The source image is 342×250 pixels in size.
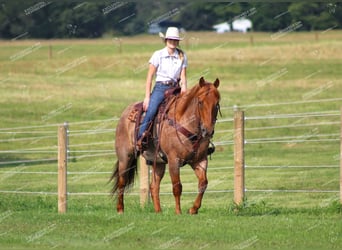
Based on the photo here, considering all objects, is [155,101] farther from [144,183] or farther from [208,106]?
[144,183]

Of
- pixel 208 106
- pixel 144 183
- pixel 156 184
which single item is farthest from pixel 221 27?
pixel 208 106

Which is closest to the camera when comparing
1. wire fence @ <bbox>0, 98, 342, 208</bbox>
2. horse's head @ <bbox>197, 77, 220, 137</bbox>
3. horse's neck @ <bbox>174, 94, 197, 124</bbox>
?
horse's head @ <bbox>197, 77, 220, 137</bbox>

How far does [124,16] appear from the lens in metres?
60.3

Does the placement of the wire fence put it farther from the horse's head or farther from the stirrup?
the horse's head

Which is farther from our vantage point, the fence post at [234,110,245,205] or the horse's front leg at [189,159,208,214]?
the fence post at [234,110,245,205]

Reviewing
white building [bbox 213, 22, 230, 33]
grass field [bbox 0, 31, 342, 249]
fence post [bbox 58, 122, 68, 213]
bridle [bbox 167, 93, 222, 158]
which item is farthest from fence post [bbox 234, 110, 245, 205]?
white building [bbox 213, 22, 230, 33]

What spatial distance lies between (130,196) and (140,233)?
970cm


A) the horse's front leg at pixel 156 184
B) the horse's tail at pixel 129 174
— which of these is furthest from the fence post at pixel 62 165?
the horse's front leg at pixel 156 184

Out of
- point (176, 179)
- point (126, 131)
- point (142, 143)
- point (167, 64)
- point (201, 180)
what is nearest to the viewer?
point (201, 180)

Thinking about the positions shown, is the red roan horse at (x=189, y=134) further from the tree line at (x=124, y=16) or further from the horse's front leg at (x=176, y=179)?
the tree line at (x=124, y=16)

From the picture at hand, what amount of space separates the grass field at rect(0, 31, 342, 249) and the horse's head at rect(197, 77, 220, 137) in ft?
4.30

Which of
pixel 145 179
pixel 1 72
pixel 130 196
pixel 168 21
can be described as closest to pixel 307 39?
pixel 168 21

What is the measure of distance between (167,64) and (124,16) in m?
44.8

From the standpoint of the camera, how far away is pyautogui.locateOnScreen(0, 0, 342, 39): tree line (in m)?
51.2
